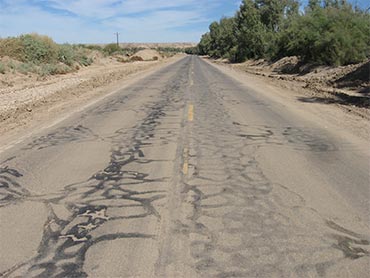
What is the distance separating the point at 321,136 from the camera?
1040 centimetres

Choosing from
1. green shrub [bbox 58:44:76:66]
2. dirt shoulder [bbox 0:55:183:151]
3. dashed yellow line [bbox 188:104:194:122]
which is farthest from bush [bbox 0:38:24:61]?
dashed yellow line [bbox 188:104:194:122]

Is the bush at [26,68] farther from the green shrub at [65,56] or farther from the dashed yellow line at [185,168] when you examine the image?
the dashed yellow line at [185,168]

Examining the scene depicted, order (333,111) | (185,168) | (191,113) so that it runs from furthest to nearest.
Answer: (333,111) < (191,113) < (185,168)

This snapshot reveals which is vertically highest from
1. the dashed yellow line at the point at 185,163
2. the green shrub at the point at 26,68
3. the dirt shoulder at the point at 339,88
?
the dashed yellow line at the point at 185,163

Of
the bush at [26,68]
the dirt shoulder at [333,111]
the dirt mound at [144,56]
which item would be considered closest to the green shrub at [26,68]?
the bush at [26,68]

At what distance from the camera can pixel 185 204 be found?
228 inches

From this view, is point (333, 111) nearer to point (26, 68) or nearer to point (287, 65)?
point (26, 68)

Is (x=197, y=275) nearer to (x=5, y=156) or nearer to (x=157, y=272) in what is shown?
(x=157, y=272)

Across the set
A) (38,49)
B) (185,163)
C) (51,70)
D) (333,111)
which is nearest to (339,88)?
(333,111)

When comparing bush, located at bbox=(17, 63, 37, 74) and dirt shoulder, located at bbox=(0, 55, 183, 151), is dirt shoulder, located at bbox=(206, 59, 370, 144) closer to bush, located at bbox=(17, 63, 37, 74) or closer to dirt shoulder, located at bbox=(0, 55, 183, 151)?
dirt shoulder, located at bbox=(0, 55, 183, 151)

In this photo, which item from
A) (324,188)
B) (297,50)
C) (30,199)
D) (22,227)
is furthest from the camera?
(297,50)

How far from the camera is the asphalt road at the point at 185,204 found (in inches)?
170

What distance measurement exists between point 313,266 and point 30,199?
3860 millimetres

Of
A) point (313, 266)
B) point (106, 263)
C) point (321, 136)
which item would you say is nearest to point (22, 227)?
point (106, 263)
